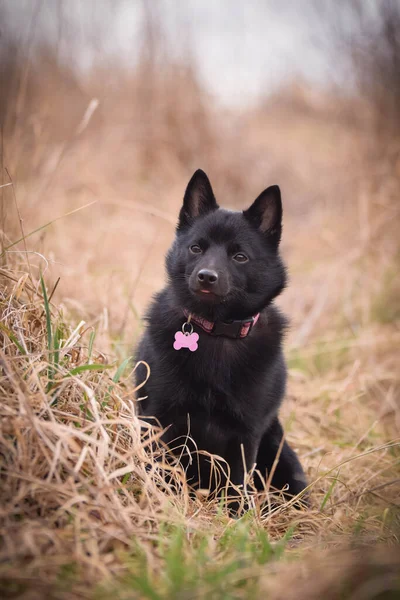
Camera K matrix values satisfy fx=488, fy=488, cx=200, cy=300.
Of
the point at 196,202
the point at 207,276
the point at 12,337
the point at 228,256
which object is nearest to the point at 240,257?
the point at 228,256

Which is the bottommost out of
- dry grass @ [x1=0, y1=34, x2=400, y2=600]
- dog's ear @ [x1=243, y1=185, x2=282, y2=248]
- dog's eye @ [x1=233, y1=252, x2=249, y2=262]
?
dry grass @ [x1=0, y1=34, x2=400, y2=600]

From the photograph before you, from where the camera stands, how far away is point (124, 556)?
4.90 ft

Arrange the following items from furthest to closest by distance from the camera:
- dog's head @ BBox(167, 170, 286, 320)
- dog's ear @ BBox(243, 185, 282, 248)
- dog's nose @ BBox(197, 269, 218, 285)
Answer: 1. dog's ear @ BBox(243, 185, 282, 248)
2. dog's head @ BBox(167, 170, 286, 320)
3. dog's nose @ BBox(197, 269, 218, 285)

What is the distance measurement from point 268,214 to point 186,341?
83 cm

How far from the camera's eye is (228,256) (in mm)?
2504

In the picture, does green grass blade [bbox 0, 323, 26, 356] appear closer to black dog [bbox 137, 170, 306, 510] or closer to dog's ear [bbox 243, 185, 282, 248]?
black dog [bbox 137, 170, 306, 510]

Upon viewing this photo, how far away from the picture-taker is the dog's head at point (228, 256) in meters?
2.43

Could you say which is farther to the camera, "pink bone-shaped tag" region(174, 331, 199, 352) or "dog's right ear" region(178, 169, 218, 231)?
"dog's right ear" region(178, 169, 218, 231)

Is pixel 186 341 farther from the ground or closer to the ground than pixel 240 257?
closer to the ground

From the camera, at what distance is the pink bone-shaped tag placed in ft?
7.83

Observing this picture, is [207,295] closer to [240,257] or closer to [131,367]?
[240,257]

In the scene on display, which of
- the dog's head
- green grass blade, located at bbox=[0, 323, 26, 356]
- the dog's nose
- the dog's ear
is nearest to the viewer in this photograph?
green grass blade, located at bbox=[0, 323, 26, 356]

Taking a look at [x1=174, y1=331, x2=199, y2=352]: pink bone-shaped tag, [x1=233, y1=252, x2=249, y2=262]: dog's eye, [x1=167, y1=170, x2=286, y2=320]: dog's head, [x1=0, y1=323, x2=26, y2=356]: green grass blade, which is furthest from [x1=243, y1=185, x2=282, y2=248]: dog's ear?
[x1=0, y1=323, x2=26, y2=356]: green grass blade

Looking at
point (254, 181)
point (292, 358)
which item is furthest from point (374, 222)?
point (254, 181)
